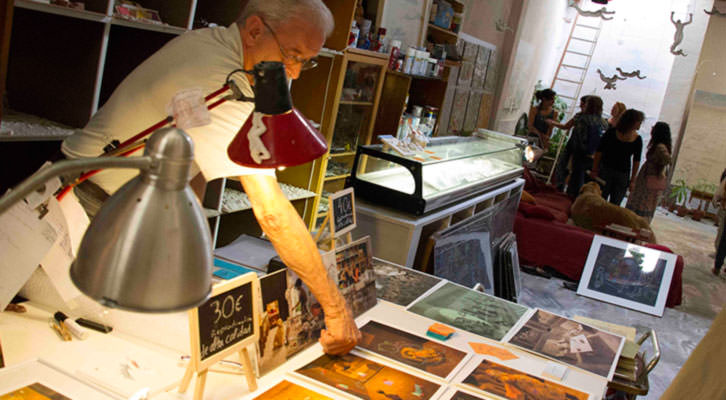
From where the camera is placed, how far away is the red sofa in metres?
6.68

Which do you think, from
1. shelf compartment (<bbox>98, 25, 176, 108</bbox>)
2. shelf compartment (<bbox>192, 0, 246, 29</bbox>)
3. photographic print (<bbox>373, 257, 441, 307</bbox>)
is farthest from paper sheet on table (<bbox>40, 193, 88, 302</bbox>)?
shelf compartment (<bbox>192, 0, 246, 29</bbox>)

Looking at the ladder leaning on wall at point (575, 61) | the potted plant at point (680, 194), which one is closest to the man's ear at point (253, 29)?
the ladder leaning on wall at point (575, 61)

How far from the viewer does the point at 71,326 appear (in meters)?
1.74

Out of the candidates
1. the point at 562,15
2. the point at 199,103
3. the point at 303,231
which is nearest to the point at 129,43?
the point at 303,231

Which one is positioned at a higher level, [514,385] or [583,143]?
[583,143]

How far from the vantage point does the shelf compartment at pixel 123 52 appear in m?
3.12

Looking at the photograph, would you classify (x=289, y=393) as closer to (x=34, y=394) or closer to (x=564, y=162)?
A: (x=34, y=394)

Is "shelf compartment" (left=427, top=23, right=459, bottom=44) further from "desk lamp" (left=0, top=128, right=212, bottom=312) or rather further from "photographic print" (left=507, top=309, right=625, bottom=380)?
"desk lamp" (left=0, top=128, right=212, bottom=312)

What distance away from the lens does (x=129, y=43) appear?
3176 millimetres

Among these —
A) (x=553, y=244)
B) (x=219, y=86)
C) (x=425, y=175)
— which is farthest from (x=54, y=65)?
A: (x=553, y=244)

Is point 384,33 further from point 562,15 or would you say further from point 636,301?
point 562,15

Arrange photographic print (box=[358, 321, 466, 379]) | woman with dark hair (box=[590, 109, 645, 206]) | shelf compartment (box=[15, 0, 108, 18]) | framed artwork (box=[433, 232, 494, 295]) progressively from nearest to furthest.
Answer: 1. photographic print (box=[358, 321, 466, 379])
2. shelf compartment (box=[15, 0, 108, 18])
3. framed artwork (box=[433, 232, 494, 295])
4. woman with dark hair (box=[590, 109, 645, 206])

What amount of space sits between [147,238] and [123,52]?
2732 mm

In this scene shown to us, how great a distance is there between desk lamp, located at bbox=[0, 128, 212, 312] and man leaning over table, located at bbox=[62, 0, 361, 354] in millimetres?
875
